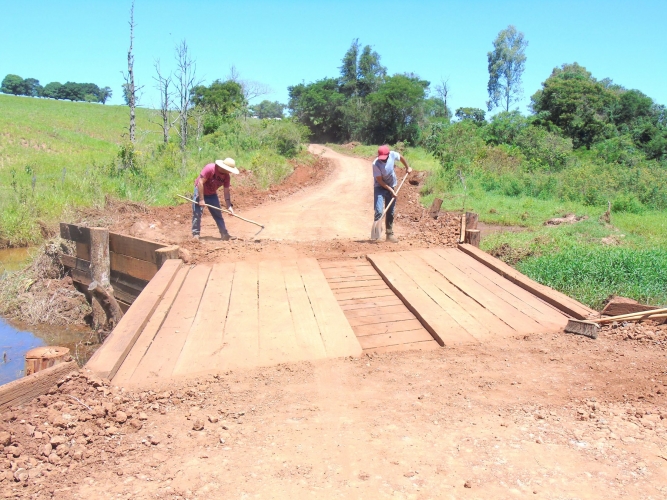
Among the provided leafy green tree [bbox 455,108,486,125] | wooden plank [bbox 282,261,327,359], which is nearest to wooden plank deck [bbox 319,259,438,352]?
wooden plank [bbox 282,261,327,359]

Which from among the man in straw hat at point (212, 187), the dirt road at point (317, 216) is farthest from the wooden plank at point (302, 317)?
the dirt road at point (317, 216)

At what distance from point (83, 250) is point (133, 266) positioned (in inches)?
60.0

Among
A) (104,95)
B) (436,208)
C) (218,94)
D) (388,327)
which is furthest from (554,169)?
(104,95)

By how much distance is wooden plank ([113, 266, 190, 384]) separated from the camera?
13.5ft

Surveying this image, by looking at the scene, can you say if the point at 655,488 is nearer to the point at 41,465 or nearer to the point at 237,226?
the point at 41,465

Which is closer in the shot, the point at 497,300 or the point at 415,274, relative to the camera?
the point at 497,300

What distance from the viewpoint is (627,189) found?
15.7m

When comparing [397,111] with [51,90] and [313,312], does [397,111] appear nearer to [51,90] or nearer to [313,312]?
[313,312]

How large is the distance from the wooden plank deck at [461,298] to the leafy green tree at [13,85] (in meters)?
125

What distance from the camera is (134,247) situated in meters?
8.34

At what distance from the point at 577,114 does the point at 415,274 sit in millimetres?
27371

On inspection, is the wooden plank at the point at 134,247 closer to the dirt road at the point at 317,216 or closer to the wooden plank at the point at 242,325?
the wooden plank at the point at 242,325

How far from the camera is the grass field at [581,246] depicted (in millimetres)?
7043

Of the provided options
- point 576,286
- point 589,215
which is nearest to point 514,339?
point 576,286
